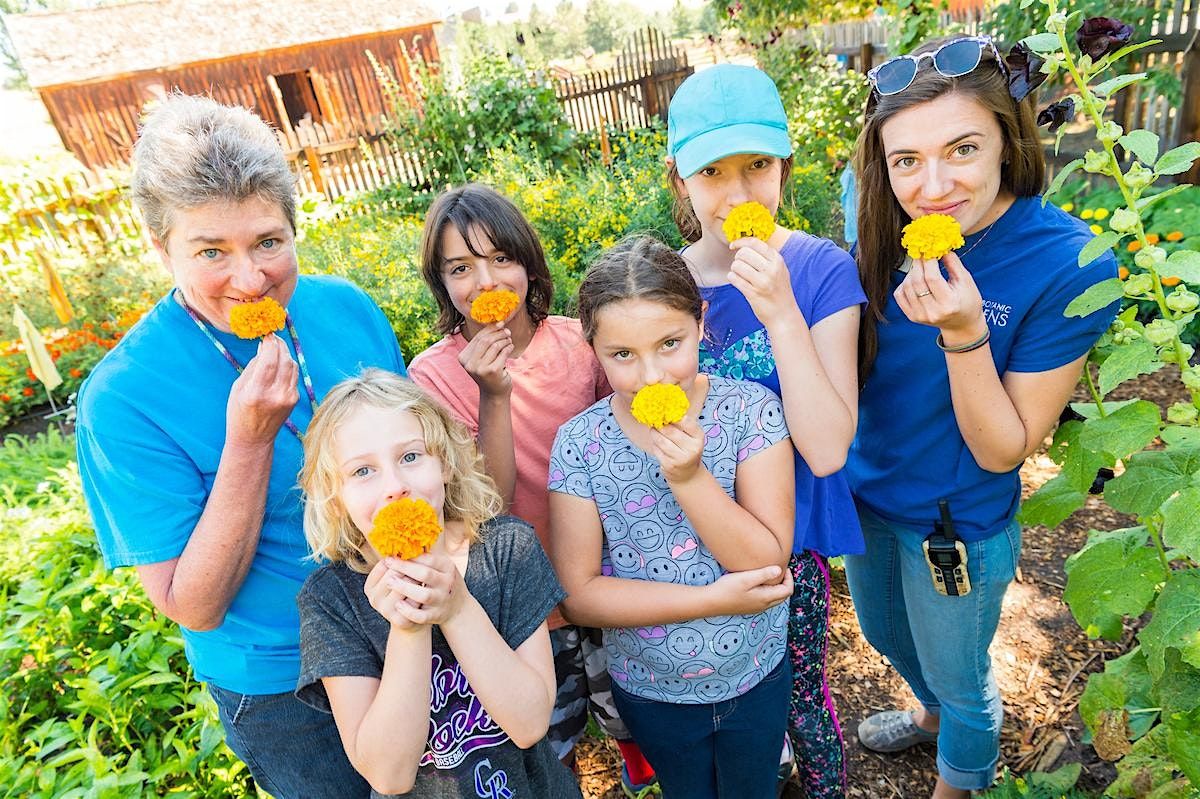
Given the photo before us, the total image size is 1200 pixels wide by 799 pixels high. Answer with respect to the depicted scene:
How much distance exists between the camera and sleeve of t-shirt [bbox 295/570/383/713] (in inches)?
57.7

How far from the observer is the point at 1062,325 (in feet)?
5.27

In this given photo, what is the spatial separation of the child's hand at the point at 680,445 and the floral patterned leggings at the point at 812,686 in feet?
2.13

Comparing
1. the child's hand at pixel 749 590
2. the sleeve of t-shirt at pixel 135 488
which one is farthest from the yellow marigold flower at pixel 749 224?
the sleeve of t-shirt at pixel 135 488

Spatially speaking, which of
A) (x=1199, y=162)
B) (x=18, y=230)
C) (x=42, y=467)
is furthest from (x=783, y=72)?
(x=18, y=230)

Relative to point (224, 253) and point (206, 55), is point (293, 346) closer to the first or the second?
point (224, 253)

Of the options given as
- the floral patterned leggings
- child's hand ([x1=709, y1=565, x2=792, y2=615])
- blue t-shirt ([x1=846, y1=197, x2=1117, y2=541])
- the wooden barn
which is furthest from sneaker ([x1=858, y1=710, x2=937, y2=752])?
the wooden barn

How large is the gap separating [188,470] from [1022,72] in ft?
6.72

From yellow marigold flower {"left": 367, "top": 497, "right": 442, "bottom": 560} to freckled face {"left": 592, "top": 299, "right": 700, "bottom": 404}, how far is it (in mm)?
632

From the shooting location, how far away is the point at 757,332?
1.84 meters

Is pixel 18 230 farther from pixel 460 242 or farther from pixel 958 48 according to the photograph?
pixel 958 48

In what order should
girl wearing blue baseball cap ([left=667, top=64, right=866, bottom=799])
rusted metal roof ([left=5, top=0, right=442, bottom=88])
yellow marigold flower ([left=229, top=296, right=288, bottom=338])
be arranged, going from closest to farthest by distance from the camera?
yellow marigold flower ([left=229, top=296, right=288, bottom=338]), girl wearing blue baseball cap ([left=667, top=64, right=866, bottom=799]), rusted metal roof ([left=5, top=0, right=442, bottom=88])

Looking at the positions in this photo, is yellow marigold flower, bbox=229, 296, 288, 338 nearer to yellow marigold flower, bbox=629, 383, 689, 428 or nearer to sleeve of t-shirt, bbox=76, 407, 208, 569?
sleeve of t-shirt, bbox=76, 407, 208, 569

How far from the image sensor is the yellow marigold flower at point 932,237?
1.43 metres

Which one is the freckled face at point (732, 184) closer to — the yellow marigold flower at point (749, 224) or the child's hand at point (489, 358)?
the yellow marigold flower at point (749, 224)
